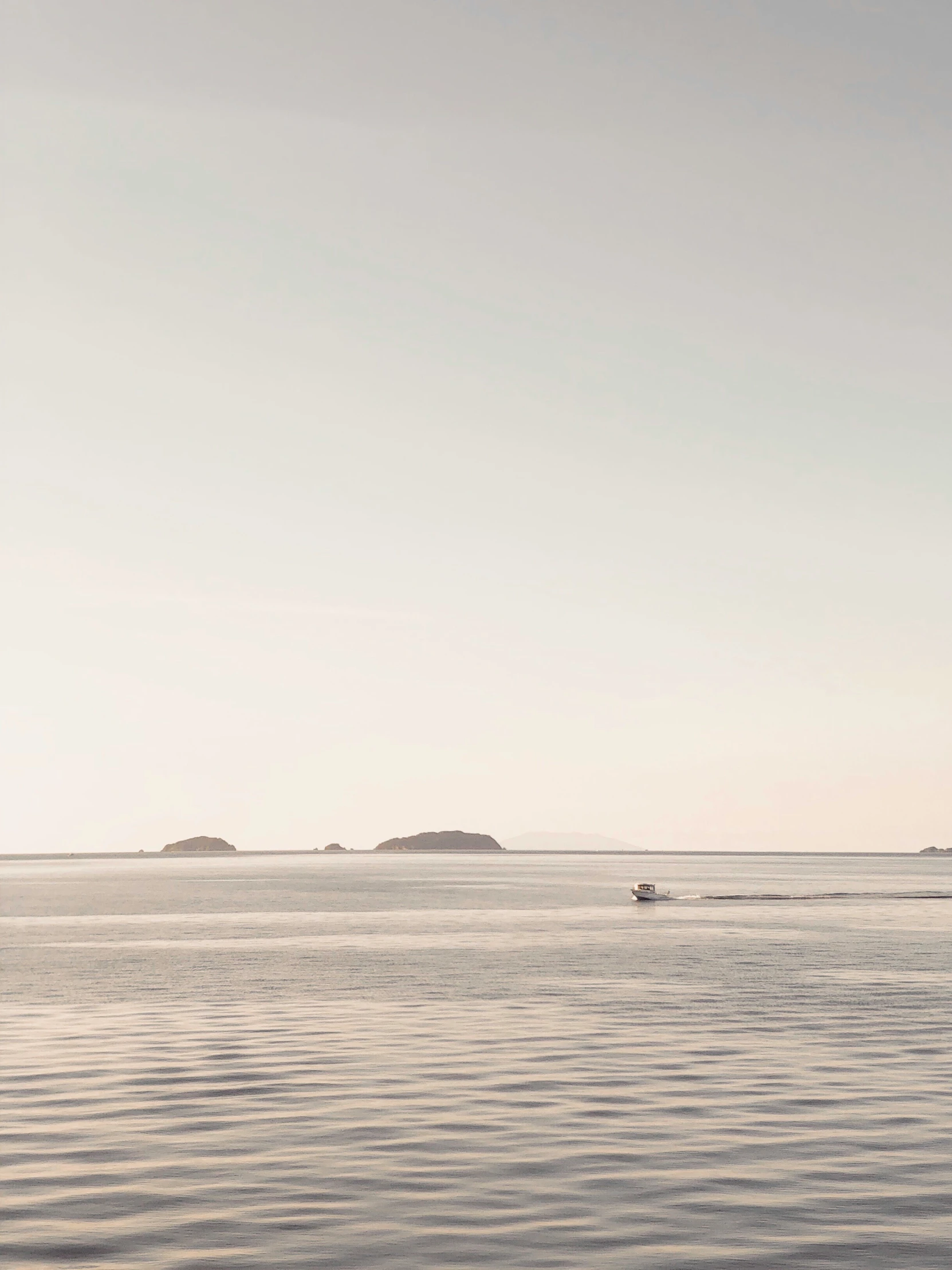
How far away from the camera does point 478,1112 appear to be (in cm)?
2664

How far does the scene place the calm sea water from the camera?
18016 mm

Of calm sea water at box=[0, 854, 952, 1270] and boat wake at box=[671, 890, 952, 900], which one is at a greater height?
calm sea water at box=[0, 854, 952, 1270]

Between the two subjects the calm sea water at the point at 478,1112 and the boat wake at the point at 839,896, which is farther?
the boat wake at the point at 839,896

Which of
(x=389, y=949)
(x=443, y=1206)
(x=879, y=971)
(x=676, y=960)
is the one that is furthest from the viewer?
(x=389, y=949)

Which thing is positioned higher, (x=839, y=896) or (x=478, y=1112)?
(x=478, y=1112)

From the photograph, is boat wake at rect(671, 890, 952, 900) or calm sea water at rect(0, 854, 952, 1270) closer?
calm sea water at rect(0, 854, 952, 1270)

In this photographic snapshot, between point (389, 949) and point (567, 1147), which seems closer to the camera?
point (567, 1147)

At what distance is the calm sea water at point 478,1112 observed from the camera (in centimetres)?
1802

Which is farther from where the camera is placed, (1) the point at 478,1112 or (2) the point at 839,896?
(2) the point at 839,896

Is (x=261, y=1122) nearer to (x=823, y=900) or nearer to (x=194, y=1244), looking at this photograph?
(x=194, y=1244)

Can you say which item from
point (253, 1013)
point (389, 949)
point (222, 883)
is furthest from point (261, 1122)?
point (222, 883)

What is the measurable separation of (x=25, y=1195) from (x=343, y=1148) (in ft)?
19.6

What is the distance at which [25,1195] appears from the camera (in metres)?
20.4

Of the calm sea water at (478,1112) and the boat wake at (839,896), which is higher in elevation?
the calm sea water at (478,1112)
